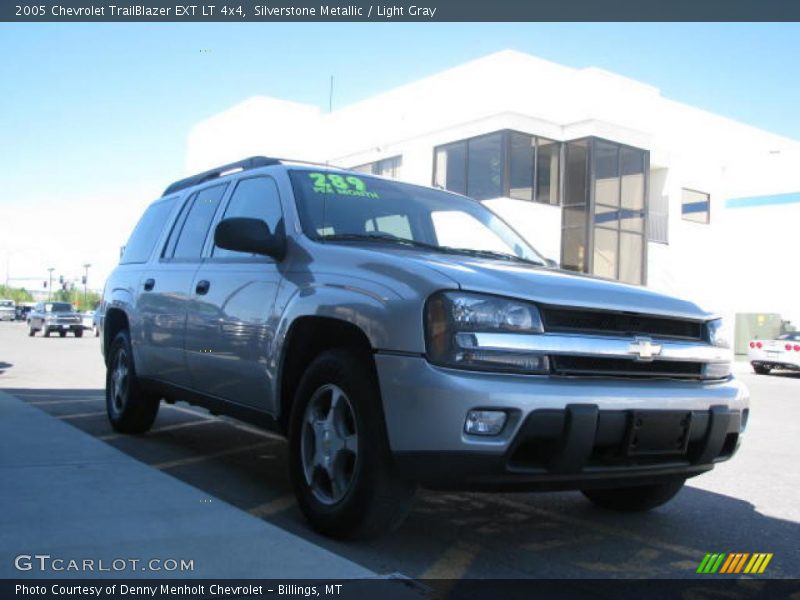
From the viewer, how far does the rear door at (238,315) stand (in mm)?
4449

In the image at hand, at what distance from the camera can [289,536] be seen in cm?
354

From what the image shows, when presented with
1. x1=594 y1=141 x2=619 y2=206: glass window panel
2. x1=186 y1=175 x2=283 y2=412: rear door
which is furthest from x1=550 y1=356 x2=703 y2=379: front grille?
x1=594 y1=141 x2=619 y2=206: glass window panel

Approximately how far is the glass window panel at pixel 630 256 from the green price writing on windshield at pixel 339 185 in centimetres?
2313

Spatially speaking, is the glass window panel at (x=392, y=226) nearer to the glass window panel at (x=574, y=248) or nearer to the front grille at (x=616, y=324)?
the front grille at (x=616, y=324)

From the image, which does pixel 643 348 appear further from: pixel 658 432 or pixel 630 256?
pixel 630 256

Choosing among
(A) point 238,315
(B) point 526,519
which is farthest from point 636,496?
(A) point 238,315

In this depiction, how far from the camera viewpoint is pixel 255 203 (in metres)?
5.08

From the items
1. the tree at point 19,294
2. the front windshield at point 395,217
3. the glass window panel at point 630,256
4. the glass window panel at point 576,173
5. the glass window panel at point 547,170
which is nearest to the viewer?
the front windshield at point 395,217

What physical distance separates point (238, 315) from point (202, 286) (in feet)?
2.07

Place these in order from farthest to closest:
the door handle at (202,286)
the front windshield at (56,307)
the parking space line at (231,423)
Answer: the front windshield at (56,307) → the parking space line at (231,423) → the door handle at (202,286)

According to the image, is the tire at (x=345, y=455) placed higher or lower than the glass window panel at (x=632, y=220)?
lower

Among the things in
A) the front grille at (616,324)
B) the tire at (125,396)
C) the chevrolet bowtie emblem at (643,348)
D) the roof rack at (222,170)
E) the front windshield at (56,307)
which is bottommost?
the front windshield at (56,307)

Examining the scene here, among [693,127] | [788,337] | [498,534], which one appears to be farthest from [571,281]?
[693,127]

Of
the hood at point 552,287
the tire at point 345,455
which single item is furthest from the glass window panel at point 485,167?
the tire at point 345,455
